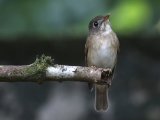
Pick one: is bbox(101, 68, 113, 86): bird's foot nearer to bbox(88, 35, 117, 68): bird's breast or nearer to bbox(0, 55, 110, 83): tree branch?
bbox(0, 55, 110, 83): tree branch

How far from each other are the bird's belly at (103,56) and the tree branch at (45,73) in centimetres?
229

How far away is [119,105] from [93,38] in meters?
1.63

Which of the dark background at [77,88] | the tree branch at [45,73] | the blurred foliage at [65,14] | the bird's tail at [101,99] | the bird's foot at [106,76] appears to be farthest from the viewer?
the dark background at [77,88]

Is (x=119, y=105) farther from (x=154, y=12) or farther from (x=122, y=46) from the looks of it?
(x=154, y=12)

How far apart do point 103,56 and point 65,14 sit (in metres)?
0.71

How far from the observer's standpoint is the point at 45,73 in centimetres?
377

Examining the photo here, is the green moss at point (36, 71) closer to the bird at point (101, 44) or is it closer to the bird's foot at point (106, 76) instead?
the bird's foot at point (106, 76)

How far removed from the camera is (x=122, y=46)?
757 cm

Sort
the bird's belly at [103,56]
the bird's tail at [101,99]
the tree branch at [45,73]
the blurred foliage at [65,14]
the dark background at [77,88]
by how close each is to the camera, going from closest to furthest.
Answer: the tree branch at [45,73]
the blurred foliage at [65,14]
the bird's belly at [103,56]
the bird's tail at [101,99]
the dark background at [77,88]

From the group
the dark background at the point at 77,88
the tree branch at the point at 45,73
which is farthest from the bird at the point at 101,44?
the tree branch at the point at 45,73

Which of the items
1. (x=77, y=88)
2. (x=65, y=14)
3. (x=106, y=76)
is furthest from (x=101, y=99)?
(x=106, y=76)

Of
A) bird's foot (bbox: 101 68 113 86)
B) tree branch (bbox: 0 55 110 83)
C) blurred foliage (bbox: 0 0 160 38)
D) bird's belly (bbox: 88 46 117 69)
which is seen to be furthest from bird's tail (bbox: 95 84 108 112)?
tree branch (bbox: 0 55 110 83)

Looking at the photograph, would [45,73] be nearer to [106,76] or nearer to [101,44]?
[106,76]

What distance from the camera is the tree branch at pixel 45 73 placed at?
3.71m
